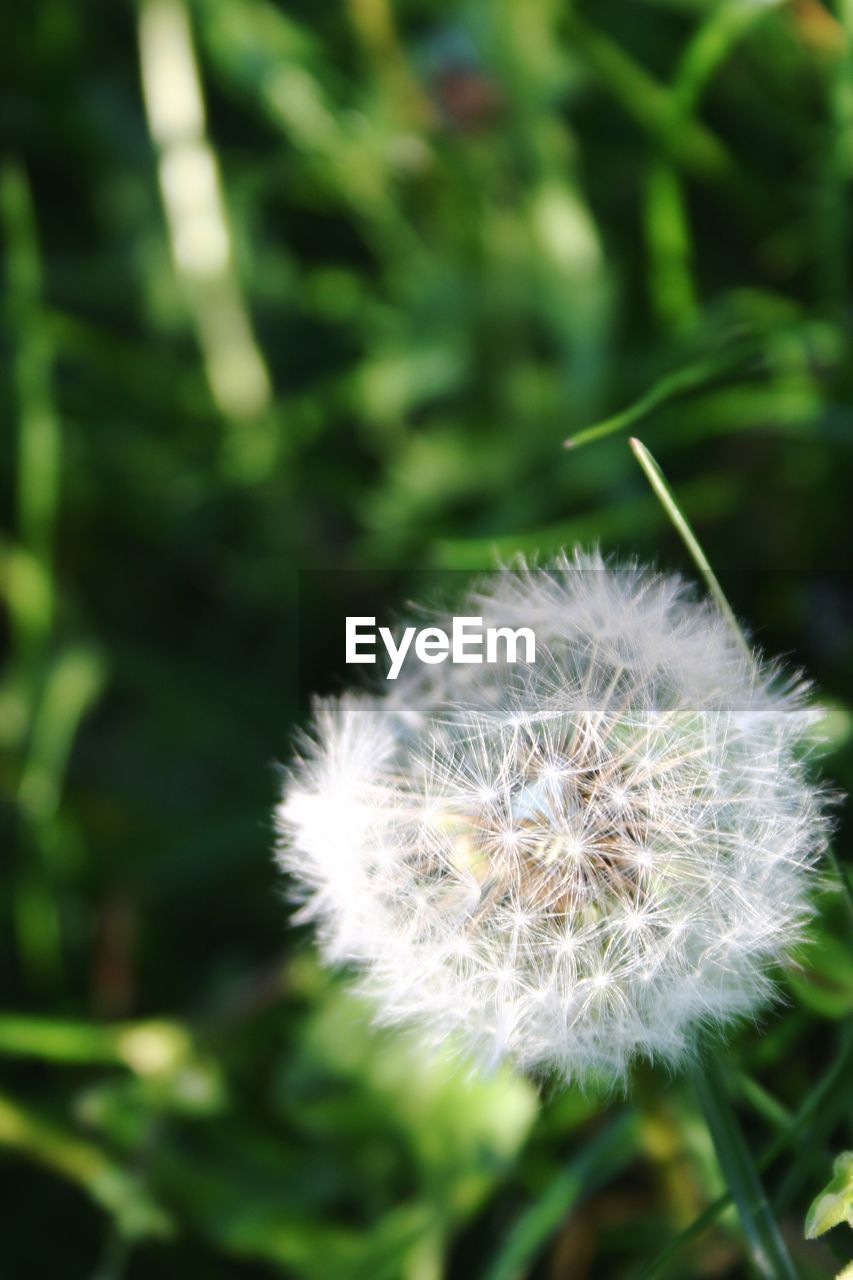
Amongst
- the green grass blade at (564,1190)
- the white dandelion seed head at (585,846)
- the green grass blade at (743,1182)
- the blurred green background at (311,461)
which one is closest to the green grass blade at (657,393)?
the blurred green background at (311,461)

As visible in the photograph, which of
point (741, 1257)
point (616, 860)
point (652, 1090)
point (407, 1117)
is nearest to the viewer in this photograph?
point (616, 860)

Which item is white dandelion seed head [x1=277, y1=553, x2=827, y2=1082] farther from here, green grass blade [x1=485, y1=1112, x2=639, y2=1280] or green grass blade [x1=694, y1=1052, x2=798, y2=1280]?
green grass blade [x1=485, y1=1112, x2=639, y2=1280]

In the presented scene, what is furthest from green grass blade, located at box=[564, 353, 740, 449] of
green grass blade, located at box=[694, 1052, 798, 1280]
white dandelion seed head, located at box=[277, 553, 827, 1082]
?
green grass blade, located at box=[694, 1052, 798, 1280]

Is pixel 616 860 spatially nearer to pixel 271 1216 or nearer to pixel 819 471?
pixel 271 1216

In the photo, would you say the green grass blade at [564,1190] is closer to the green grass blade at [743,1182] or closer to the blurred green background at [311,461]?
the blurred green background at [311,461]

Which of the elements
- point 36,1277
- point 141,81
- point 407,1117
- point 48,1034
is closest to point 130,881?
point 48,1034

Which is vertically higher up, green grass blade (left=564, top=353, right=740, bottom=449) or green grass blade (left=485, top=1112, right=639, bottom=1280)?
green grass blade (left=564, top=353, right=740, bottom=449)

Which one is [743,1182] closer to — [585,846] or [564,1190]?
[585,846]
